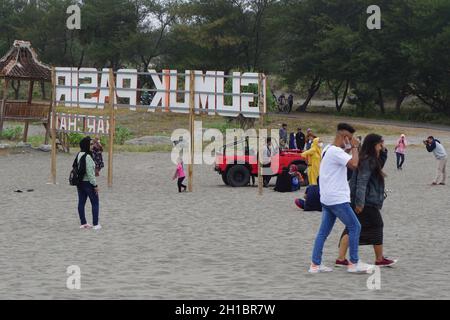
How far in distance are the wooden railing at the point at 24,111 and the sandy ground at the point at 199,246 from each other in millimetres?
12215

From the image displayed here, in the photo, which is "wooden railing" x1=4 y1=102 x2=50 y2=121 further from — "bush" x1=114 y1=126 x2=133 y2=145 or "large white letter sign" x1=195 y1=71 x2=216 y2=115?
"large white letter sign" x1=195 y1=71 x2=216 y2=115

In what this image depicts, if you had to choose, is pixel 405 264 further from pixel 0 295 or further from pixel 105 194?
pixel 105 194

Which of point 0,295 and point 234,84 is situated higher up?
point 234,84

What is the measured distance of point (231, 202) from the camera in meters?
21.0

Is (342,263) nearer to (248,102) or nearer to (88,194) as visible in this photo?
(88,194)

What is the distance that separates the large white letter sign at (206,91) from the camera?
77.4 feet

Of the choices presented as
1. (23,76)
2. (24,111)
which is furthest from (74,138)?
(23,76)

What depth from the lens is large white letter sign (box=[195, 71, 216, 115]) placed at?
929 inches

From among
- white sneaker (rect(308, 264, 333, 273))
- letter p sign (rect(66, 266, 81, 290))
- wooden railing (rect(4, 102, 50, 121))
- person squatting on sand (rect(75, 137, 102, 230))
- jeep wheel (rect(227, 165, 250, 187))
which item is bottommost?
letter p sign (rect(66, 266, 81, 290))

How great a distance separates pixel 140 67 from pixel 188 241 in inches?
2809

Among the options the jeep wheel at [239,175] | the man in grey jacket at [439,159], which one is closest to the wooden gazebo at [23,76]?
the jeep wheel at [239,175]

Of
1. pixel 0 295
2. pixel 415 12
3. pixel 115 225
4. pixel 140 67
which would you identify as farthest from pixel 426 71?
pixel 0 295

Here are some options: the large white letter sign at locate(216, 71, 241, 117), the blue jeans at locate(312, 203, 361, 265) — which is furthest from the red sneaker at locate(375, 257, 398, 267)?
the large white letter sign at locate(216, 71, 241, 117)

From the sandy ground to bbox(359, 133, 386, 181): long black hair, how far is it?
4.06 feet
